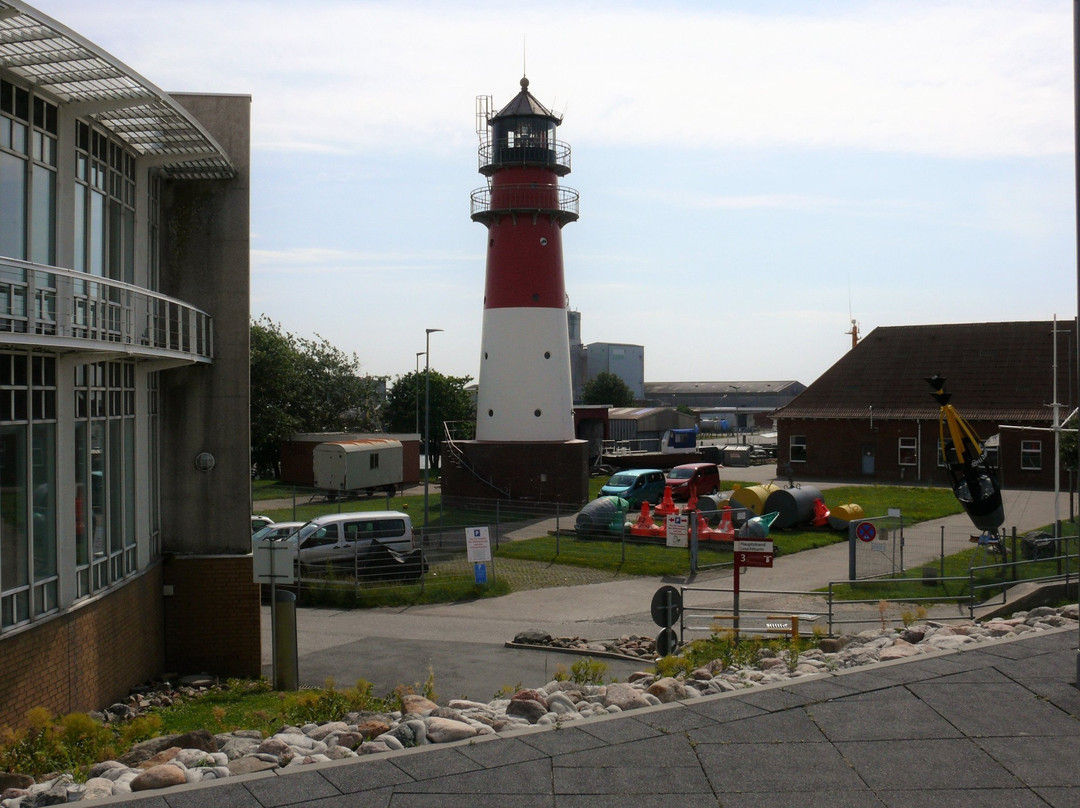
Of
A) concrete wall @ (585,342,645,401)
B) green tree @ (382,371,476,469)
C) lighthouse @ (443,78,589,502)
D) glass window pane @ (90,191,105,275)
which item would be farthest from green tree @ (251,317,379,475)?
concrete wall @ (585,342,645,401)

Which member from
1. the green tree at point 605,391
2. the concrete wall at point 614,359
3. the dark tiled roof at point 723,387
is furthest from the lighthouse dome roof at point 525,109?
the dark tiled roof at point 723,387

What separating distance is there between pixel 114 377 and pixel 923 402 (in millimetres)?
39172

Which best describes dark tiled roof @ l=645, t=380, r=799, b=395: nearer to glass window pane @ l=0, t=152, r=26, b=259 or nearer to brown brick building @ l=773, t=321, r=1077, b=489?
brown brick building @ l=773, t=321, r=1077, b=489

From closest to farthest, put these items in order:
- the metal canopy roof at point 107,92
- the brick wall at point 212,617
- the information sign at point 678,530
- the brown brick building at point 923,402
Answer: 1. the metal canopy roof at point 107,92
2. the brick wall at point 212,617
3. the information sign at point 678,530
4. the brown brick building at point 923,402

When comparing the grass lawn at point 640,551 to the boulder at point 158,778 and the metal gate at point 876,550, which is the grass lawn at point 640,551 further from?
the boulder at point 158,778

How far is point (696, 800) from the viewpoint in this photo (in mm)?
7832

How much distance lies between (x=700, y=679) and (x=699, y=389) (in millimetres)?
158426

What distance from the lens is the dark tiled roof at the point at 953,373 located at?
4438 centimetres

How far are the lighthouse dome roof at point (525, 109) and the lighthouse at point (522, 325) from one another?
0.12 ft

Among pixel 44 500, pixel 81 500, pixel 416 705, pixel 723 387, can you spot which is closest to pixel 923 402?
pixel 81 500

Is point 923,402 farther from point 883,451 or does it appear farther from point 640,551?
point 640,551

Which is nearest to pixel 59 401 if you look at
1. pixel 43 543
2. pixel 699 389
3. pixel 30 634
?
pixel 43 543

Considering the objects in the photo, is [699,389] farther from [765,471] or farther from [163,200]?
[163,200]

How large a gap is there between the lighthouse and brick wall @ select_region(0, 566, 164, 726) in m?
19.9
